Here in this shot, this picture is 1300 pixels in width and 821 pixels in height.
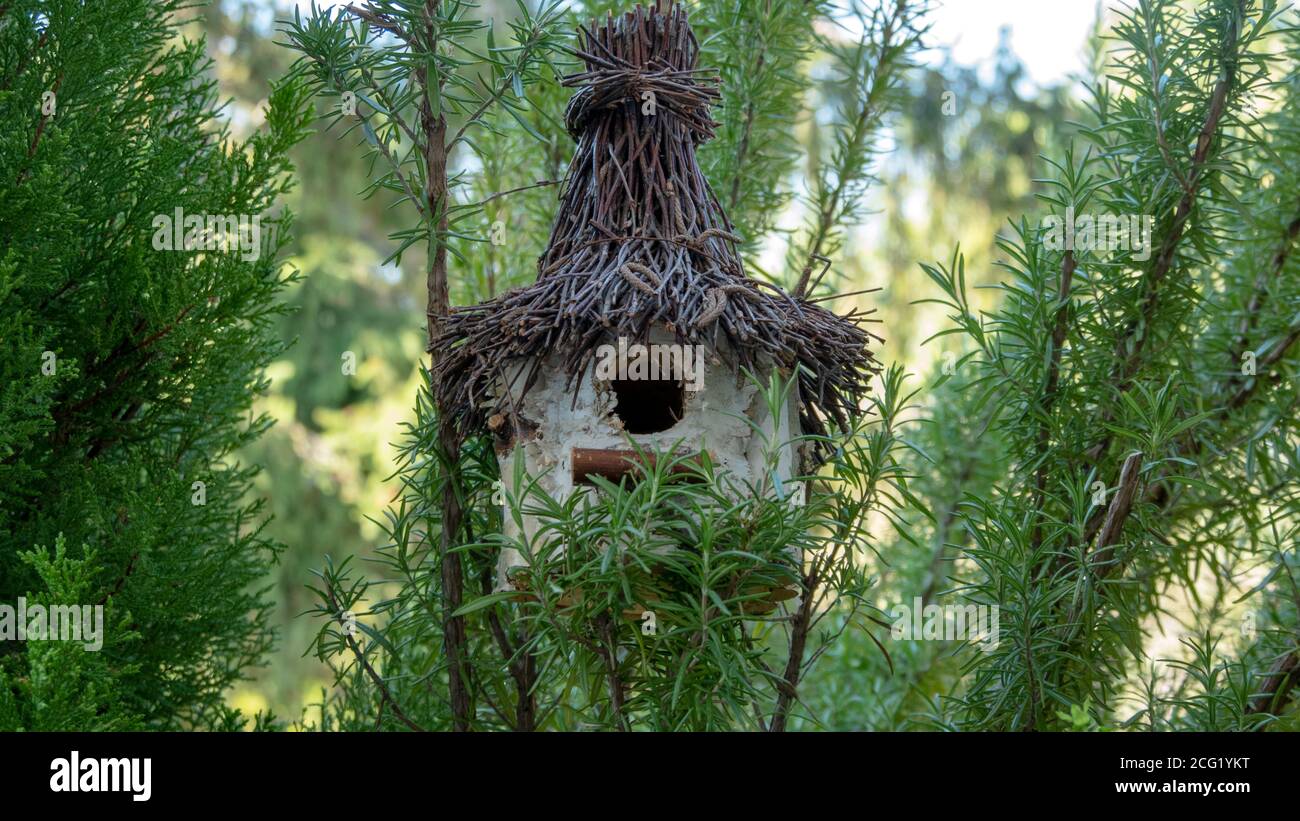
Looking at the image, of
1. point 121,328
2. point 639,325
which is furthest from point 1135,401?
point 121,328

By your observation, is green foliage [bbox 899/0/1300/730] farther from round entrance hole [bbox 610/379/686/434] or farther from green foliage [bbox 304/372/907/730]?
round entrance hole [bbox 610/379/686/434]

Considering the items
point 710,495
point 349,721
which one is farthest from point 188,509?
point 710,495

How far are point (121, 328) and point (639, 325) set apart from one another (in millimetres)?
637

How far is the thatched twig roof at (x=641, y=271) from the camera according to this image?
1327mm

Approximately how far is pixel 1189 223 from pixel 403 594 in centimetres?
110

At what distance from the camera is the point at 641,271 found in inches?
53.3

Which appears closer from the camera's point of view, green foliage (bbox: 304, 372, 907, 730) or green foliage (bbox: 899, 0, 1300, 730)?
green foliage (bbox: 304, 372, 907, 730)

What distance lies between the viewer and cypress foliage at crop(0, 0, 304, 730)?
1.32 m

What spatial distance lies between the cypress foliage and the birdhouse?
1.13 feet

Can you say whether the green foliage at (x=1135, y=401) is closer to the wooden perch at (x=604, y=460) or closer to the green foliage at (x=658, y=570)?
the green foliage at (x=658, y=570)

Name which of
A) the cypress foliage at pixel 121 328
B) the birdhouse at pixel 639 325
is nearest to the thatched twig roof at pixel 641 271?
the birdhouse at pixel 639 325

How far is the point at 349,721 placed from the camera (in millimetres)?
1725

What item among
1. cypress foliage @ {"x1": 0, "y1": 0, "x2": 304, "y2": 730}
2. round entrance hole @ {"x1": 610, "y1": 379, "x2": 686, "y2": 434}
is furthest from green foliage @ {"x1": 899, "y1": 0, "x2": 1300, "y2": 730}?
cypress foliage @ {"x1": 0, "y1": 0, "x2": 304, "y2": 730}

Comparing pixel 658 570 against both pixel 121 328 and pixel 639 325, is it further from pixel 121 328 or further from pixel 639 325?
pixel 121 328
